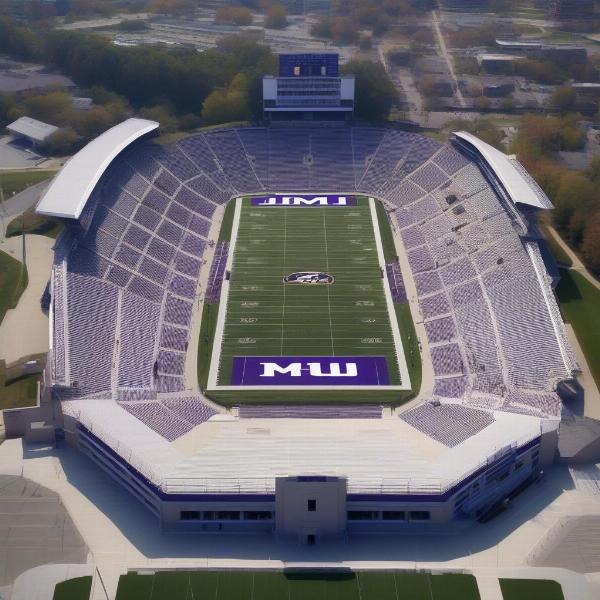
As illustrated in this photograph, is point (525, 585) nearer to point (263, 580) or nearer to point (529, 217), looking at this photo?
point (263, 580)

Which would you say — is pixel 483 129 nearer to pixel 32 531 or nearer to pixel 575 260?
pixel 575 260

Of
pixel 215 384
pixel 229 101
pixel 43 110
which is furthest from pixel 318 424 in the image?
pixel 43 110

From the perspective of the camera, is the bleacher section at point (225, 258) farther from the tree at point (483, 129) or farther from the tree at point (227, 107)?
the tree at point (483, 129)

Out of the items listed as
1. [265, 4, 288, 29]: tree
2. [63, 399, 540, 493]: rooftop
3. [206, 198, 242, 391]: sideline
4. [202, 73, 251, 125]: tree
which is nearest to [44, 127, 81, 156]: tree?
[202, 73, 251, 125]: tree

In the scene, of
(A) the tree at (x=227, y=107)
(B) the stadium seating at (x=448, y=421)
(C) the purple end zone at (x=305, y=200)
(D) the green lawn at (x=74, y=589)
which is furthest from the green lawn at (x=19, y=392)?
(A) the tree at (x=227, y=107)

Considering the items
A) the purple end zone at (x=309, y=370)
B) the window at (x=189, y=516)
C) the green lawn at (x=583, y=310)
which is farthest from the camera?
the green lawn at (x=583, y=310)

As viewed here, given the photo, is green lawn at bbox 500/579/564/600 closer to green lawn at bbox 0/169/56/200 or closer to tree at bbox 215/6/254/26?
green lawn at bbox 0/169/56/200

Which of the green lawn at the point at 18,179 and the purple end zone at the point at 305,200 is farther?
the green lawn at the point at 18,179
